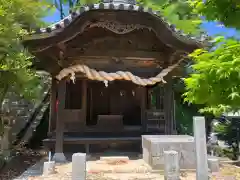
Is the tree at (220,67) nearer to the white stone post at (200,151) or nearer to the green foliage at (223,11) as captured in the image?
the green foliage at (223,11)

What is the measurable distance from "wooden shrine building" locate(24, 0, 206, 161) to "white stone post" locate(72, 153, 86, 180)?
414 centimetres

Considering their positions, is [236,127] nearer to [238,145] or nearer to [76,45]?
[238,145]

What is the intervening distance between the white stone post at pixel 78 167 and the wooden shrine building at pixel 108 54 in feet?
13.6

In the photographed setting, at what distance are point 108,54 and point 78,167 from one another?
5.30 meters

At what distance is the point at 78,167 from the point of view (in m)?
4.75

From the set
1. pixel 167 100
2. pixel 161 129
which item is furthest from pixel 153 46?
pixel 161 129

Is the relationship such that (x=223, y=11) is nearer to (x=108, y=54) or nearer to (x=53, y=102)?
(x=108, y=54)

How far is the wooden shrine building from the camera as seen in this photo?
8.30 meters

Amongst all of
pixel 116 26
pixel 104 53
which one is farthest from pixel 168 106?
pixel 116 26

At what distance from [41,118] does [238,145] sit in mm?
10979

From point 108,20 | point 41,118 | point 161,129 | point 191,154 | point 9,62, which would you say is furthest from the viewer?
point 41,118

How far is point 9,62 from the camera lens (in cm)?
776

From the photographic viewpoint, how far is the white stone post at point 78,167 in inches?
185

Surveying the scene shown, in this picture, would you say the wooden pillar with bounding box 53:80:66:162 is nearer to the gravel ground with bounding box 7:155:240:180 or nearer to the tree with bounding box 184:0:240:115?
the gravel ground with bounding box 7:155:240:180
